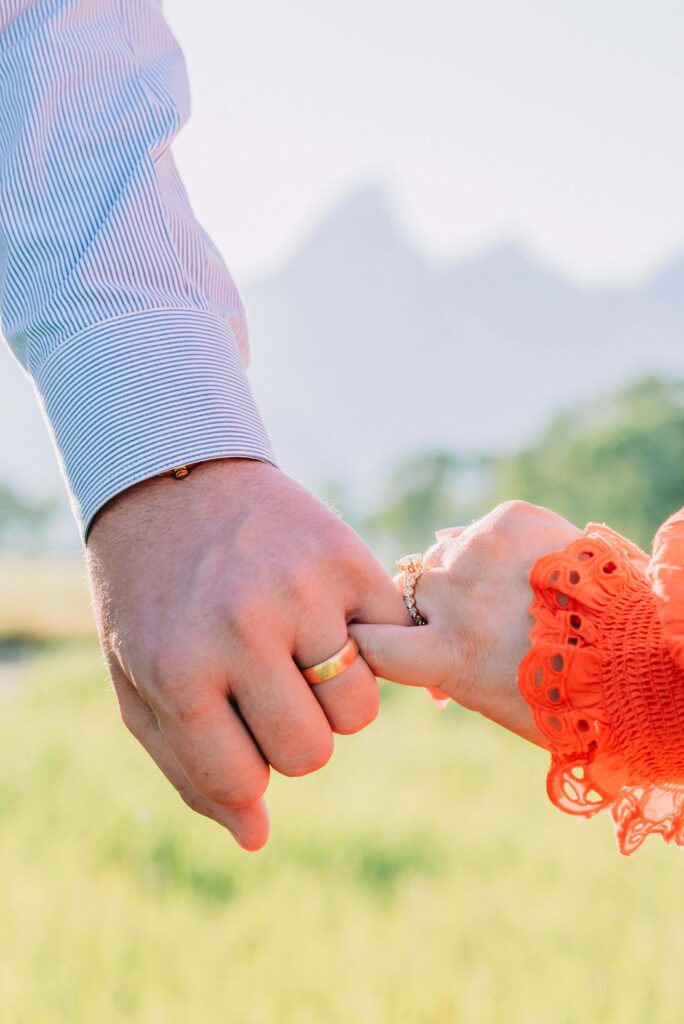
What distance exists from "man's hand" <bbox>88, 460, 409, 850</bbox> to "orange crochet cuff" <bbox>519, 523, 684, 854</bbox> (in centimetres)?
20

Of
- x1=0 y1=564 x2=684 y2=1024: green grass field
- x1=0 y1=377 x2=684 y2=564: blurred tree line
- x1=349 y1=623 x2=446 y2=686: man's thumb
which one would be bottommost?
x1=0 y1=377 x2=684 y2=564: blurred tree line

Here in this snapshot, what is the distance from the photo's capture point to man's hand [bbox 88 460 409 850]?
35.5 inches

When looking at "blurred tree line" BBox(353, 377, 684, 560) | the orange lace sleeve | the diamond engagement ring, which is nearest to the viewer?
the orange lace sleeve

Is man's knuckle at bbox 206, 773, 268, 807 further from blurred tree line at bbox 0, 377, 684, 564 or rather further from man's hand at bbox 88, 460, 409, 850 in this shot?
blurred tree line at bbox 0, 377, 684, 564

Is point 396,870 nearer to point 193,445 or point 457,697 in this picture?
point 457,697

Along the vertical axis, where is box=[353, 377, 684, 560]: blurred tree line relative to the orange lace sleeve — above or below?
below

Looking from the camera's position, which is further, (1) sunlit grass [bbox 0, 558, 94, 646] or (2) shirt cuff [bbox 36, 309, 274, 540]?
(1) sunlit grass [bbox 0, 558, 94, 646]

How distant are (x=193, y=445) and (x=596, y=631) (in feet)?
1.56

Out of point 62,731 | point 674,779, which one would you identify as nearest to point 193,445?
point 674,779

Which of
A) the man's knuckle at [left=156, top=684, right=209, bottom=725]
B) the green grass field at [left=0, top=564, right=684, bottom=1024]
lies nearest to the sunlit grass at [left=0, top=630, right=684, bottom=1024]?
the green grass field at [left=0, top=564, right=684, bottom=1024]

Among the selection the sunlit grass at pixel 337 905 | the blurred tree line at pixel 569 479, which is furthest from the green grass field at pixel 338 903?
the blurred tree line at pixel 569 479

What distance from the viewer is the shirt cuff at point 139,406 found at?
0.98 m

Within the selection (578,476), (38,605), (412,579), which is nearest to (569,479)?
(578,476)

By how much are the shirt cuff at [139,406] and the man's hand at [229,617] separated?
0.08 ft
